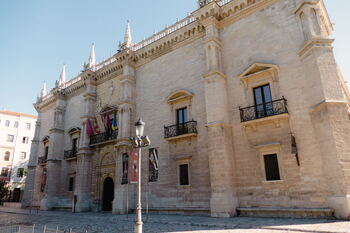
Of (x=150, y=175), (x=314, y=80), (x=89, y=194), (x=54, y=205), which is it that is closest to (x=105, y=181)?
(x=89, y=194)

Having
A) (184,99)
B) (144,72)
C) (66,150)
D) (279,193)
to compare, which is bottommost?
(279,193)

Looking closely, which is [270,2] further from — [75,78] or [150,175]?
[75,78]

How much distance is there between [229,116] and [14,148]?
140 feet

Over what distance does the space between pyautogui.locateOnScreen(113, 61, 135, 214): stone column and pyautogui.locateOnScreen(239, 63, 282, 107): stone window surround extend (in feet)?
30.4

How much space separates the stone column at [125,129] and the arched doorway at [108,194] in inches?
96.3

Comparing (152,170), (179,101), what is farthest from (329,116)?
(152,170)

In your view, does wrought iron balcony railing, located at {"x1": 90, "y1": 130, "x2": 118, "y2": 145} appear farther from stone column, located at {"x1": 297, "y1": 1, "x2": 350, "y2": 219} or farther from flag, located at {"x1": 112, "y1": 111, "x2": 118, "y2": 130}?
stone column, located at {"x1": 297, "y1": 1, "x2": 350, "y2": 219}

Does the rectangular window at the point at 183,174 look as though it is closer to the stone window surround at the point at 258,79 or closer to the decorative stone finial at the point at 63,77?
the stone window surround at the point at 258,79

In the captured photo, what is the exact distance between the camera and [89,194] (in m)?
21.5

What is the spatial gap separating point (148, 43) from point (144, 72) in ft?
8.45

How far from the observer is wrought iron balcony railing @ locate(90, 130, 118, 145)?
810 inches

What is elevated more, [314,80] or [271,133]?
[314,80]

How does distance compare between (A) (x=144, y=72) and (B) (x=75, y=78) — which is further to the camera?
(B) (x=75, y=78)

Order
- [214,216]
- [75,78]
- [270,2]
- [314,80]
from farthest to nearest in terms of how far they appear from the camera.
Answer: [75,78]
[270,2]
[214,216]
[314,80]
